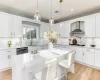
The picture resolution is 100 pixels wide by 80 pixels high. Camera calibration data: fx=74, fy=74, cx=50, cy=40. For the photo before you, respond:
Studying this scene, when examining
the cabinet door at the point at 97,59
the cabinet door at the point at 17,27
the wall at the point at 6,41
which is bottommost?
the cabinet door at the point at 97,59

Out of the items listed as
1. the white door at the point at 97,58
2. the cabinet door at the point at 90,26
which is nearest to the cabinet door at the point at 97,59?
the white door at the point at 97,58

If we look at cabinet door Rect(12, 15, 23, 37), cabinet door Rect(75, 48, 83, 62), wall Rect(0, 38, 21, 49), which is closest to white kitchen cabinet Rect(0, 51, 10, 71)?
wall Rect(0, 38, 21, 49)

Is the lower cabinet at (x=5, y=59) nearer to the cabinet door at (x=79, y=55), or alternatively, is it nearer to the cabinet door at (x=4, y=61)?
the cabinet door at (x=4, y=61)

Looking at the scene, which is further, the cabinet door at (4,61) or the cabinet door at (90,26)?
the cabinet door at (90,26)

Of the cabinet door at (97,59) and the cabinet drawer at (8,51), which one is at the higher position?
the cabinet drawer at (8,51)

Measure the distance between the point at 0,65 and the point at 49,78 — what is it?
271 cm

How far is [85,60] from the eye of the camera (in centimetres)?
392

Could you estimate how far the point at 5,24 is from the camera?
3.48 meters

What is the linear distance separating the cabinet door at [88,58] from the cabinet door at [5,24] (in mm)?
3992

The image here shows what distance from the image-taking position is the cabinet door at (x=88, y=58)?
3.66 metres

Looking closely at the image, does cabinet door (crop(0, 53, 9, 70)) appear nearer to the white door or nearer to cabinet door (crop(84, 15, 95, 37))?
the white door

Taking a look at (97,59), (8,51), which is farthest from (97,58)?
(8,51)

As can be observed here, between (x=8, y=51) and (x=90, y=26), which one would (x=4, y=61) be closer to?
(x=8, y=51)

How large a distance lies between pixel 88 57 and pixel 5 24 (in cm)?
438
